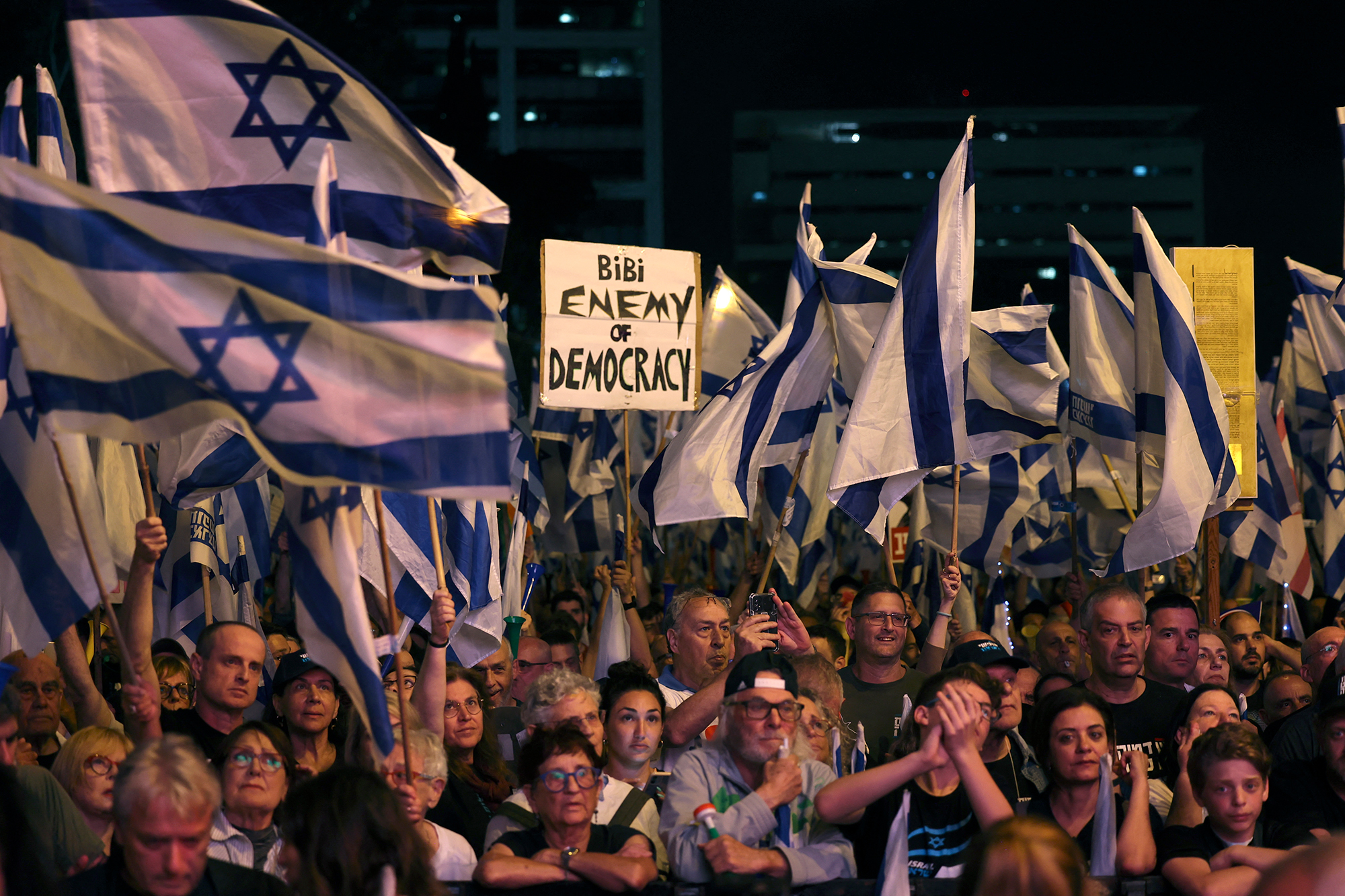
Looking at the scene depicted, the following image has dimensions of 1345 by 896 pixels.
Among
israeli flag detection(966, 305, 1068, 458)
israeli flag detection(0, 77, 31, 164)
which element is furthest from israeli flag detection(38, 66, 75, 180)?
israeli flag detection(966, 305, 1068, 458)

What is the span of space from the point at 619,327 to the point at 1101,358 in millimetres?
2838

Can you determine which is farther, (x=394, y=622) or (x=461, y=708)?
(x=461, y=708)

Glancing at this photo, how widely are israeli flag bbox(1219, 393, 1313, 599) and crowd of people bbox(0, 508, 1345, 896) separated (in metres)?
4.53

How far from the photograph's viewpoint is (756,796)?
451cm

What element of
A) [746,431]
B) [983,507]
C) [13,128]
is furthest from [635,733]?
[983,507]

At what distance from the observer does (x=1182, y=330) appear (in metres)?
7.98

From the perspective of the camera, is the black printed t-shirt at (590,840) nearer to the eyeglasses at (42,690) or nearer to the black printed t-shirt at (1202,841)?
the black printed t-shirt at (1202,841)

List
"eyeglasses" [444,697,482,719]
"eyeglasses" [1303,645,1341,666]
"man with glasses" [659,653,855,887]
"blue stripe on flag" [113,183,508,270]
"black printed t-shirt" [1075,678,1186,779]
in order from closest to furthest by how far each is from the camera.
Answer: "man with glasses" [659,653,855,887], "blue stripe on flag" [113,183,508,270], "eyeglasses" [444,697,482,719], "black printed t-shirt" [1075,678,1186,779], "eyeglasses" [1303,645,1341,666]

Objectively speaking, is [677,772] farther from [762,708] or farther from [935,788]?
[935,788]

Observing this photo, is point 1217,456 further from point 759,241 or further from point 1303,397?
point 759,241

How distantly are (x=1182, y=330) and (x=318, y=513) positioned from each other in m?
5.22

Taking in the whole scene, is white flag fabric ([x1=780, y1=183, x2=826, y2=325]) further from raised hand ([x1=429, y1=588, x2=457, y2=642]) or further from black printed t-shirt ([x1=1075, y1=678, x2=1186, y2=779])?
raised hand ([x1=429, y1=588, x2=457, y2=642])

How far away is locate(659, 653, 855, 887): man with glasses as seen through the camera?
14.5 ft

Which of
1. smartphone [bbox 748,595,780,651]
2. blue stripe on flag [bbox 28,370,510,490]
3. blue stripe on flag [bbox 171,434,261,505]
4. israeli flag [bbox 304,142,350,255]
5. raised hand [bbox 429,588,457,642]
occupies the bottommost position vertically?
smartphone [bbox 748,595,780,651]
